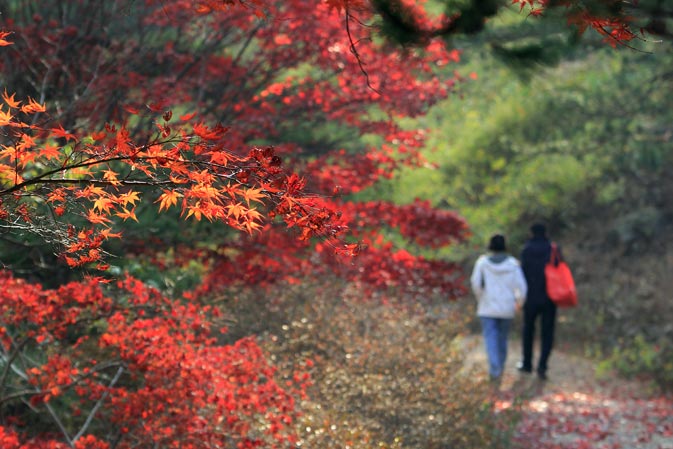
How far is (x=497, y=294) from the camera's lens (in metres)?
9.44

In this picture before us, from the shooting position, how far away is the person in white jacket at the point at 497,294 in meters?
9.45

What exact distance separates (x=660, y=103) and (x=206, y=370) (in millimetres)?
10215

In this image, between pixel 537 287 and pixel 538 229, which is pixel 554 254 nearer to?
pixel 538 229

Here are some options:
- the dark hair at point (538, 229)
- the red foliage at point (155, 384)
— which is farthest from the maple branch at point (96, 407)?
the dark hair at point (538, 229)

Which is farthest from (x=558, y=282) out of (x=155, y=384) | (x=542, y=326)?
(x=155, y=384)

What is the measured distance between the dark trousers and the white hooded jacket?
2.98ft

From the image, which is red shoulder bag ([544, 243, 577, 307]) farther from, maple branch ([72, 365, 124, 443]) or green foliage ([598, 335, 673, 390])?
maple branch ([72, 365, 124, 443])

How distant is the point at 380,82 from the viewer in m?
8.78

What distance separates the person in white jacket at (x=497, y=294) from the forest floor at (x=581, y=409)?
0.91ft

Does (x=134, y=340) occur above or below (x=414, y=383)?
above

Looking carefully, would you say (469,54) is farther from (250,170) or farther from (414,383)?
(250,170)

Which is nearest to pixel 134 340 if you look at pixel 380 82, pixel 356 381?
pixel 356 381

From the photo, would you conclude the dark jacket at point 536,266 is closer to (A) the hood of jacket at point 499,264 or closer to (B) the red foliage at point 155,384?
(A) the hood of jacket at point 499,264

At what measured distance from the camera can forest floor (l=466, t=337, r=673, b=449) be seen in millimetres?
8039
